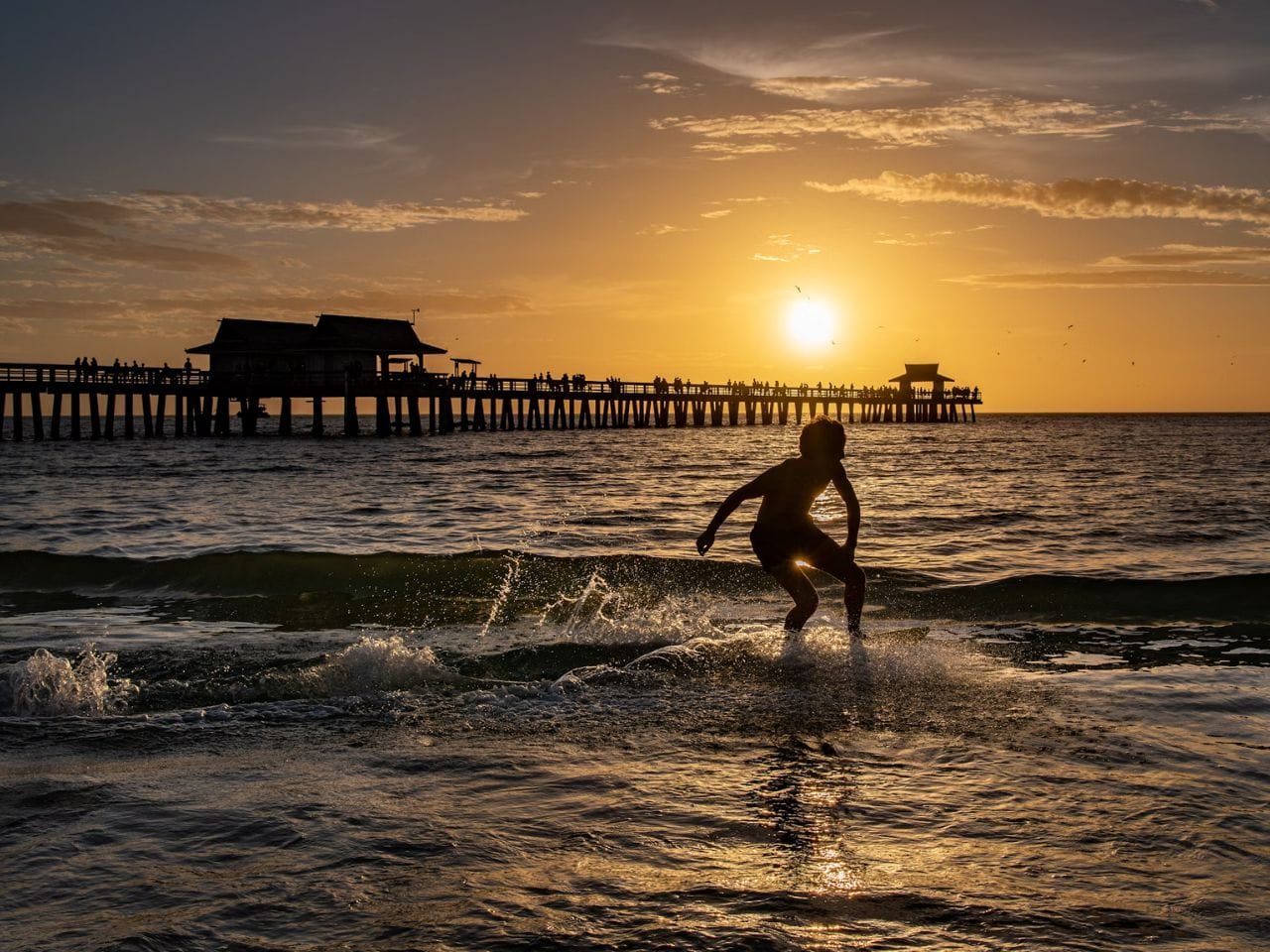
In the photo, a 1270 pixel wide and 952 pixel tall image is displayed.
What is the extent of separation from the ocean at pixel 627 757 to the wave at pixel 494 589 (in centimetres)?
7

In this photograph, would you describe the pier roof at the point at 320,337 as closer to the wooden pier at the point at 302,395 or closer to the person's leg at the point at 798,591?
the wooden pier at the point at 302,395

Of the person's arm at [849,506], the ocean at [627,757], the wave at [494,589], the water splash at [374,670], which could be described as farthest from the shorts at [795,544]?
the water splash at [374,670]

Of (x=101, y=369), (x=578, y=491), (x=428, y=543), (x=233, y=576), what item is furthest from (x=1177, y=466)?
(x=101, y=369)

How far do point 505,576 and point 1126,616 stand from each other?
668 cm

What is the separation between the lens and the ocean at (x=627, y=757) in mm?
3338

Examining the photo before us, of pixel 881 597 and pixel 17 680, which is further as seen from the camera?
pixel 881 597

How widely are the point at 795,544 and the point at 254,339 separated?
187 feet

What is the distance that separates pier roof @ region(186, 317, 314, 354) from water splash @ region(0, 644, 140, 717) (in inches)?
2113

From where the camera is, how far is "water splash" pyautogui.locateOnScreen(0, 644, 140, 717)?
6.10 m

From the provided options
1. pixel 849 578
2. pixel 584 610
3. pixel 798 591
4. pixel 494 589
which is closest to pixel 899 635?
pixel 849 578

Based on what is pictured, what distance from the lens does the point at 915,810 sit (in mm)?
4195

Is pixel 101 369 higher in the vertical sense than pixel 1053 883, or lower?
higher

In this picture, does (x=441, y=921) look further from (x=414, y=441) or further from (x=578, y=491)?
(x=414, y=441)

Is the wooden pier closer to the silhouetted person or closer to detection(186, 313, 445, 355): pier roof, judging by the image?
detection(186, 313, 445, 355): pier roof
